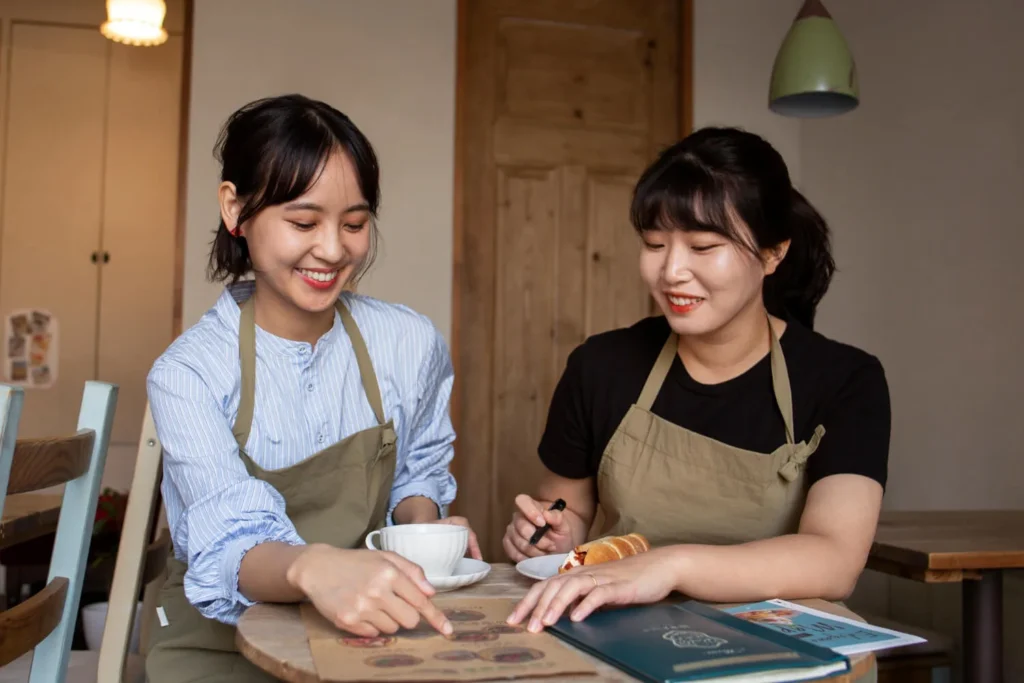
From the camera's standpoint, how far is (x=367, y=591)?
996mm

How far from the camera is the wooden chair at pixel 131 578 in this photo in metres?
1.58

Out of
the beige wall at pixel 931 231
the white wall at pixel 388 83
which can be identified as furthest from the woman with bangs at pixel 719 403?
the white wall at pixel 388 83

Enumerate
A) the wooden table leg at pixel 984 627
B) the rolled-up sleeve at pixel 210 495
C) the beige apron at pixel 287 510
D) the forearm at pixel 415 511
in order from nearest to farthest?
the rolled-up sleeve at pixel 210 495, the beige apron at pixel 287 510, the forearm at pixel 415 511, the wooden table leg at pixel 984 627

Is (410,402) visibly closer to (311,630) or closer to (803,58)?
(311,630)

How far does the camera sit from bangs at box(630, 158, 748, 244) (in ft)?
5.05

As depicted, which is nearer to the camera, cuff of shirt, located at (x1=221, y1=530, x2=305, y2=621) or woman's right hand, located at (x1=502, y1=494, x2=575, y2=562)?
cuff of shirt, located at (x1=221, y1=530, x2=305, y2=621)

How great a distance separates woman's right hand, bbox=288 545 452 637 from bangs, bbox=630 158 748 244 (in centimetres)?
75

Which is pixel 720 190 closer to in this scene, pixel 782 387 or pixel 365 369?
pixel 782 387

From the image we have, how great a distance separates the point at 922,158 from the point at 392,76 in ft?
6.55

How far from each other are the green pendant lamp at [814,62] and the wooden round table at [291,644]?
6.65 feet

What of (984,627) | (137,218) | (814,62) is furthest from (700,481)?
(137,218)

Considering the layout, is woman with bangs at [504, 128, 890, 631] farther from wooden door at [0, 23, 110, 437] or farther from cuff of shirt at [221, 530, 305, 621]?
wooden door at [0, 23, 110, 437]

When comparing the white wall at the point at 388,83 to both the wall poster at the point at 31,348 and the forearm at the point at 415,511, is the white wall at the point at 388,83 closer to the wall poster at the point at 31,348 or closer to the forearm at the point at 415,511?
the wall poster at the point at 31,348

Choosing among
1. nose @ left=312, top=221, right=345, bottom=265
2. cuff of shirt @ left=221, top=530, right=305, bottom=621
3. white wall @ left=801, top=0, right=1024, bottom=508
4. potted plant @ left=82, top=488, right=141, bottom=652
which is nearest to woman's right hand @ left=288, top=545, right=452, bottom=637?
cuff of shirt @ left=221, top=530, right=305, bottom=621
